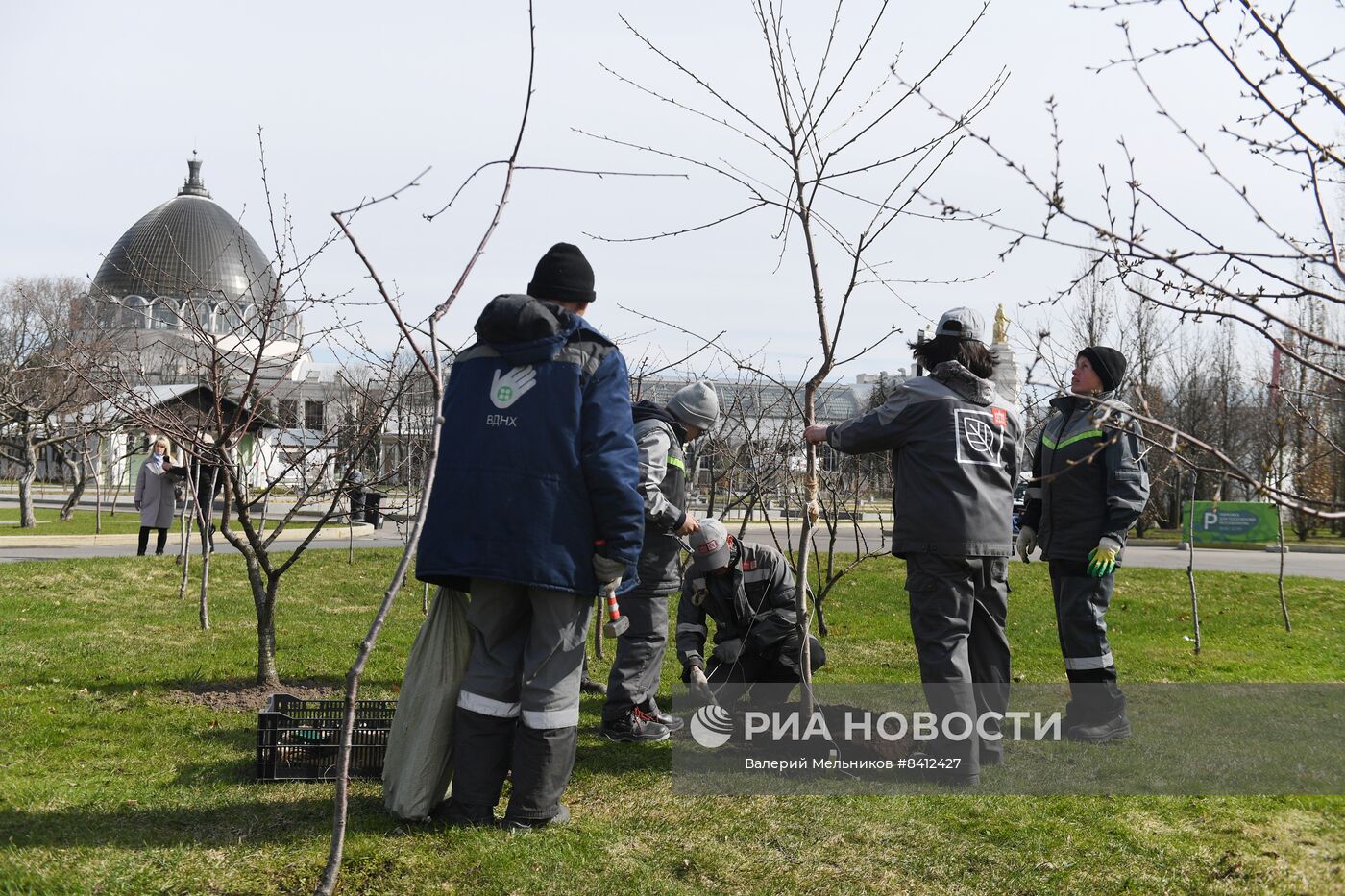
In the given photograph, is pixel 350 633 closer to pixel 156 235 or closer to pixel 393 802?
pixel 393 802

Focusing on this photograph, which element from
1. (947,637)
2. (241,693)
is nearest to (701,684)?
(947,637)

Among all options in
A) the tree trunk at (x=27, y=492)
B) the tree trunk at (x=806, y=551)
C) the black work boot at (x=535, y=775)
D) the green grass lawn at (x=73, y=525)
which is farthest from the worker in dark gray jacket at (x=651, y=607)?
the tree trunk at (x=27, y=492)

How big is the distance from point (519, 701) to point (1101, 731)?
10.0 ft

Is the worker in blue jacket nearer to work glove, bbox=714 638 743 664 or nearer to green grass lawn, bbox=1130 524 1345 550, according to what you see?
work glove, bbox=714 638 743 664

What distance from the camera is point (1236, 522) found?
2598 cm

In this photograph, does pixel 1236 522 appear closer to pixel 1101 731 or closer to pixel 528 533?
pixel 1101 731

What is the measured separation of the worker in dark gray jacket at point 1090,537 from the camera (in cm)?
540

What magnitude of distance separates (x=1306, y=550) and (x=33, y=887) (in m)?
27.4

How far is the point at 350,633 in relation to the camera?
8.51 m

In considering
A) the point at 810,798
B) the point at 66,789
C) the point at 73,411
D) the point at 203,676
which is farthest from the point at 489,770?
the point at 73,411

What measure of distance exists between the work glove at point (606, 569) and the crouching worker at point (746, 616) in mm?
1773

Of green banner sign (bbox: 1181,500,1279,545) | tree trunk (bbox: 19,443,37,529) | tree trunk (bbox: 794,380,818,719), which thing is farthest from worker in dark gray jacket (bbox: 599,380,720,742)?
green banner sign (bbox: 1181,500,1279,545)

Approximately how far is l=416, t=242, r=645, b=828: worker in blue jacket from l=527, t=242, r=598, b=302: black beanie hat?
0.23 metres

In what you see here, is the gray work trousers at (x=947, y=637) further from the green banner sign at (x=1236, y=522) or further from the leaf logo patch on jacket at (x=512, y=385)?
the green banner sign at (x=1236, y=522)
